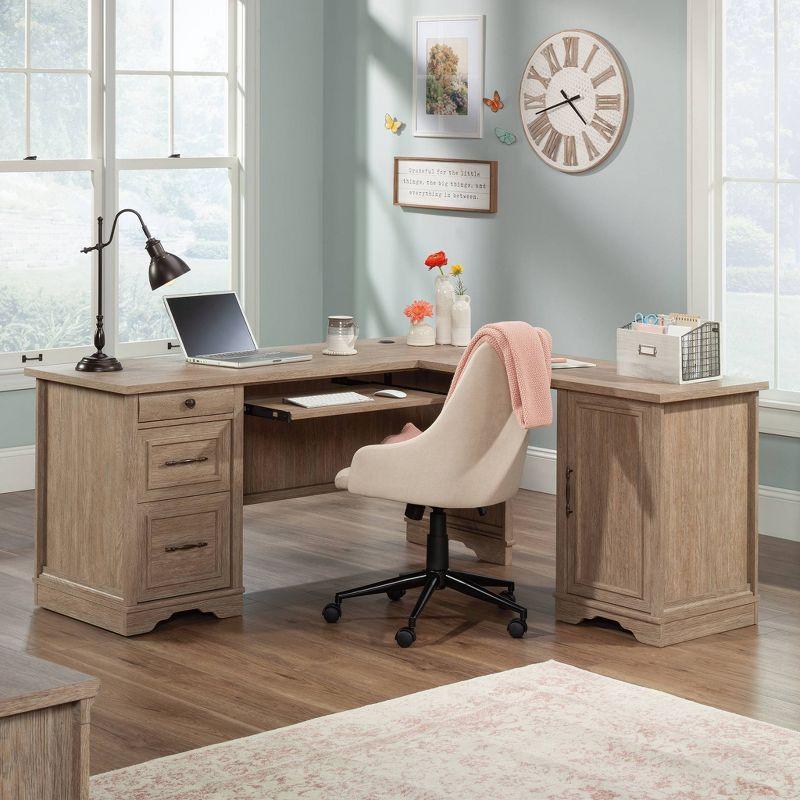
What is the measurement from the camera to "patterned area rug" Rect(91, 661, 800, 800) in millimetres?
3088

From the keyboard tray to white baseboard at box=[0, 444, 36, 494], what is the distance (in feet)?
6.48

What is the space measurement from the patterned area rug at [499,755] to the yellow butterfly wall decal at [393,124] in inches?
144

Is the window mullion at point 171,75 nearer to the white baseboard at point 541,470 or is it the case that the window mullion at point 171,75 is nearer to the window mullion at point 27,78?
the window mullion at point 27,78

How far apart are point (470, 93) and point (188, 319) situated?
91.8 inches

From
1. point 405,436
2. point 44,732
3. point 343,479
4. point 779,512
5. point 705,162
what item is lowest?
point 779,512

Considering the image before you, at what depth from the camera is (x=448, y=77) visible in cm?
652

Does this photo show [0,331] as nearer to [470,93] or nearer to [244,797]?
[470,93]

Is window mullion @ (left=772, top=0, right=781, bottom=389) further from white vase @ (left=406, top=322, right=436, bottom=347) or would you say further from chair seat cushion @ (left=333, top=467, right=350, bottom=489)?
chair seat cushion @ (left=333, top=467, right=350, bottom=489)

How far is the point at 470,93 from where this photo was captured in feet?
21.1

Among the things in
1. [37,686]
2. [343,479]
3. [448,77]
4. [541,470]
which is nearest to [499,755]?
[343,479]

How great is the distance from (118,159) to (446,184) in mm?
1478

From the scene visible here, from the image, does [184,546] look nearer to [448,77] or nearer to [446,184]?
[446,184]

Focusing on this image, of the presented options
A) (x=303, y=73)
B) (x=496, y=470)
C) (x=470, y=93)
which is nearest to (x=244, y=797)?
(x=496, y=470)

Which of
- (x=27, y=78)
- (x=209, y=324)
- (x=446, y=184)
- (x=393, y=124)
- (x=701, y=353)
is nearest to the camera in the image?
(x=701, y=353)
